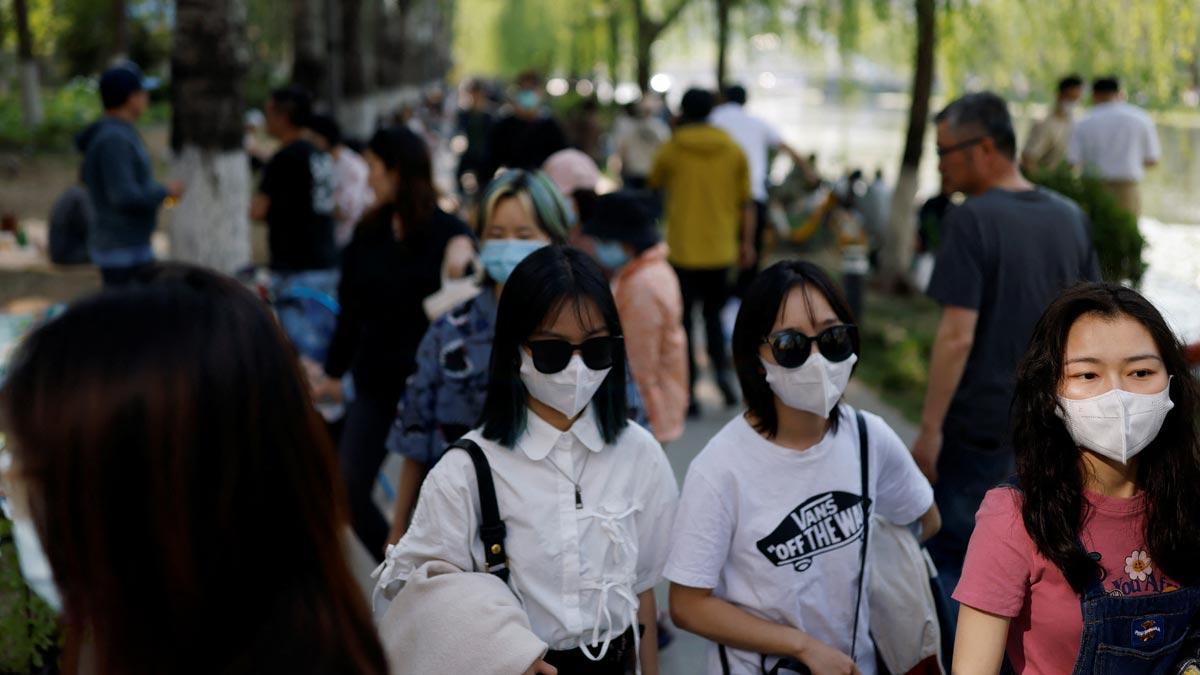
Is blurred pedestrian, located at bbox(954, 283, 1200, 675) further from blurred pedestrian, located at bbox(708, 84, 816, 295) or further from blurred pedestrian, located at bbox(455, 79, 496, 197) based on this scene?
blurred pedestrian, located at bbox(455, 79, 496, 197)

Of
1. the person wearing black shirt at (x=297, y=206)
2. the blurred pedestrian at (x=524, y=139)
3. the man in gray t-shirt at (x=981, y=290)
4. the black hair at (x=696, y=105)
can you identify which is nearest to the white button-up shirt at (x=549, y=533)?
the man in gray t-shirt at (x=981, y=290)

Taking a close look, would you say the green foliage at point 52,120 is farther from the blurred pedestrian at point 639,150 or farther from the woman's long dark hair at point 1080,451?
the woman's long dark hair at point 1080,451

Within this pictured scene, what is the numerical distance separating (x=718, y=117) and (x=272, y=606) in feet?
30.4

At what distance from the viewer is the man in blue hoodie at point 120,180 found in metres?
7.30

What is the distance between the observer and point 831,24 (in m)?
15.4

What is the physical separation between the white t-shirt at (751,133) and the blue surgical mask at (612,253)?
5.10m

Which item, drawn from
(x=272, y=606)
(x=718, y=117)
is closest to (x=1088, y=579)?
(x=272, y=606)

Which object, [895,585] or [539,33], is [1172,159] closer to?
[895,585]

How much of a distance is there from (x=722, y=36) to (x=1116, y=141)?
11287 mm

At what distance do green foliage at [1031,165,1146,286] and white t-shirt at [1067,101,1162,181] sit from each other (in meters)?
3.49

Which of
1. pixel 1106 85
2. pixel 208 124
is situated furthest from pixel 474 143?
pixel 1106 85

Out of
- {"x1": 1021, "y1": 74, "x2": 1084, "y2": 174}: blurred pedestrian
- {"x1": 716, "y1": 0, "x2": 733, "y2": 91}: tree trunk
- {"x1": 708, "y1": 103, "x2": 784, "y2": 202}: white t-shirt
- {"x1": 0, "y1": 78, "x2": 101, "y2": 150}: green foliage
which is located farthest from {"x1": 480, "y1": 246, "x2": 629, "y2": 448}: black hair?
{"x1": 0, "y1": 78, "x2": 101, "y2": 150}: green foliage

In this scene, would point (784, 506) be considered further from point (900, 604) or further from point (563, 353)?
point (563, 353)

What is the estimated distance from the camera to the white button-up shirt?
2.87 metres
